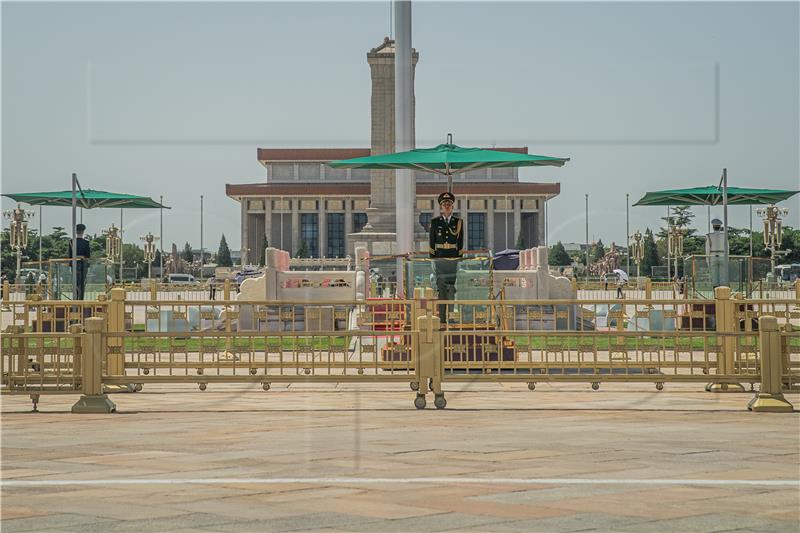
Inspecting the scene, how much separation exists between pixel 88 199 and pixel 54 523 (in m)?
17.7

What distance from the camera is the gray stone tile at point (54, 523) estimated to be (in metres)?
5.05

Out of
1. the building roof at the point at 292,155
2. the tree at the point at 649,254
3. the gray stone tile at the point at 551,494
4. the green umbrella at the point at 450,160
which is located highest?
the building roof at the point at 292,155

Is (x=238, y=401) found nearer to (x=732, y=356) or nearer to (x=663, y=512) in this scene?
(x=732, y=356)

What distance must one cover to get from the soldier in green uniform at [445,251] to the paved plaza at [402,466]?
11.0ft

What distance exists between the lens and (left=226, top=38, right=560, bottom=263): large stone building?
8594 cm

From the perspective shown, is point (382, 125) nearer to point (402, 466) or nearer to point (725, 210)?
point (725, 210)

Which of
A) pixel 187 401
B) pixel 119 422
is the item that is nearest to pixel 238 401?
pixel 187 401

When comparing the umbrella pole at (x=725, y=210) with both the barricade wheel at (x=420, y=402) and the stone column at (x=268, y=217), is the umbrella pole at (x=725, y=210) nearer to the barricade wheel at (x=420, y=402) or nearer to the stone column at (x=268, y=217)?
the barricade wheel at (x=420, y=402)

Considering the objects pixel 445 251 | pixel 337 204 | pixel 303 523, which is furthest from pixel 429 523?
pixel 337 204

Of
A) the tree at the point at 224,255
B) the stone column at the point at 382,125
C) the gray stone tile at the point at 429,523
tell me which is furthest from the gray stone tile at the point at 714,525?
the tree at the point at 224,255

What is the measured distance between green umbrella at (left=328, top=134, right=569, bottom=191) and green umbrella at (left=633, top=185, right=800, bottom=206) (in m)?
7.76

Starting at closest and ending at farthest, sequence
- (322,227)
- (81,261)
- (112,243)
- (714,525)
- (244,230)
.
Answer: (714,525) → (81,261) → (112,243) → (244,230) → (322,227)

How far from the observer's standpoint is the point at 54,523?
5160mm

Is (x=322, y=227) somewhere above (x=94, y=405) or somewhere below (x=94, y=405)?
above
